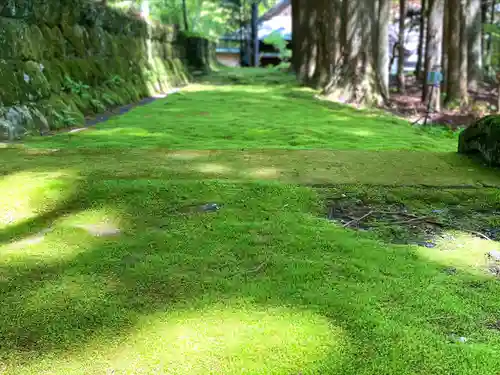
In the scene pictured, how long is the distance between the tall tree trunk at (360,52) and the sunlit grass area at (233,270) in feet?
23.8

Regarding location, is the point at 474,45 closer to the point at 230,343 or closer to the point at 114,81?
the point at 114,81

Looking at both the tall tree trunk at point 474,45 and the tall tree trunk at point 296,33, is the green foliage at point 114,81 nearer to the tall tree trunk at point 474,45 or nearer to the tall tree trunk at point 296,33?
the tall tree trunk at point 474,45

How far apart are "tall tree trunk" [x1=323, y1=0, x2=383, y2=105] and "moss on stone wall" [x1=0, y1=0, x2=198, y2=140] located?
4.69m

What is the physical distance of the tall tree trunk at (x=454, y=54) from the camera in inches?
482

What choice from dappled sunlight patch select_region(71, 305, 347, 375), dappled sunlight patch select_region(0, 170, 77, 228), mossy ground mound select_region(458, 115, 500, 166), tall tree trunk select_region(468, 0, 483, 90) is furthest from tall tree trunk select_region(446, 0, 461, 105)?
dappled sunlight patch select_region(71, 305, 347, 375)

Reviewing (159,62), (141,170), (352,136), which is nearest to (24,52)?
(141,170)

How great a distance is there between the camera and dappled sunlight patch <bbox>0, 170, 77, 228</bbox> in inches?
111

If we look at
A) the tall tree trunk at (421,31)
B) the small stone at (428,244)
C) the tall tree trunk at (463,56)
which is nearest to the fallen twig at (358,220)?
the small stone at (428,244)

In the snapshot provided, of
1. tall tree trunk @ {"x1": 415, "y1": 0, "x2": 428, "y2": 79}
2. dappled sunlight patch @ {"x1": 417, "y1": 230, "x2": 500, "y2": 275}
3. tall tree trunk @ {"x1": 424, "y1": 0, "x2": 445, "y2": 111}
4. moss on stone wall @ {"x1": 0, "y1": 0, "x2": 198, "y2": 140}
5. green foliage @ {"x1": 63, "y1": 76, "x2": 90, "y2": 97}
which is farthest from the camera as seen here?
tall tree trunk @ {"x1": 415, "y1": 0, "x2": 428, "y2": 79}

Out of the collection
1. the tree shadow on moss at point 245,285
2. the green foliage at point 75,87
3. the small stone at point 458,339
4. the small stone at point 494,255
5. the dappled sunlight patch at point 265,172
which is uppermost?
the green foliage at point 75,87

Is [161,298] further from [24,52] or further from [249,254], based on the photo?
[24,52]

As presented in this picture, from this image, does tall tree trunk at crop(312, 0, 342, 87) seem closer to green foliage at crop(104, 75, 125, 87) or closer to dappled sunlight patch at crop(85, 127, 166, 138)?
green foliage at crop(104, 75, 125, 87)

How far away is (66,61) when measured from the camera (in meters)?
8.00

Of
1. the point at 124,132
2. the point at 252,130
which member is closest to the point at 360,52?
the point at 252,130
